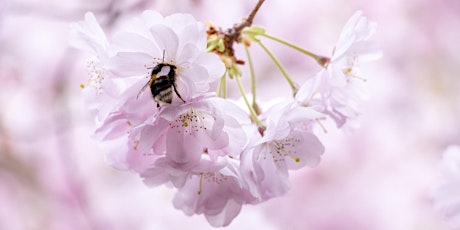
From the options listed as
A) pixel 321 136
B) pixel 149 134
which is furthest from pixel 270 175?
pixel 321 136

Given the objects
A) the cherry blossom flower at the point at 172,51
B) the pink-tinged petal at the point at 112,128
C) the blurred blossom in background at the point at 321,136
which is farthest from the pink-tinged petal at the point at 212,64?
the blurred blossom in background at the point at 321,136

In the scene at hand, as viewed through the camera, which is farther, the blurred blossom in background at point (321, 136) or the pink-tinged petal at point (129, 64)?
the blurred blossom in background at point (321, 136)

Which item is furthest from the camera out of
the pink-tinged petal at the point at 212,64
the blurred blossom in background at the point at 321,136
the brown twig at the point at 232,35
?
the blurred blossom in background at the point at 321,136

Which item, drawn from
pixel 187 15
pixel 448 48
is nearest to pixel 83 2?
pixel 448 48

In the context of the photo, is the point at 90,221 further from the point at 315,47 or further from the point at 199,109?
the point at 199,109

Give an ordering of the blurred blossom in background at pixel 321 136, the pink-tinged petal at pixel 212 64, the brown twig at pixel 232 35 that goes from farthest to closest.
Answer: the blurred blossom in background at pixel 321 136
the brown twig at pixel 232 35
the pink-tinged petal at pixel 212 64

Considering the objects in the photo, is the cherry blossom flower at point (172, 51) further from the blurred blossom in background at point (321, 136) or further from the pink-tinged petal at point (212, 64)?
the blurred blossom in background at point (321, 136)
